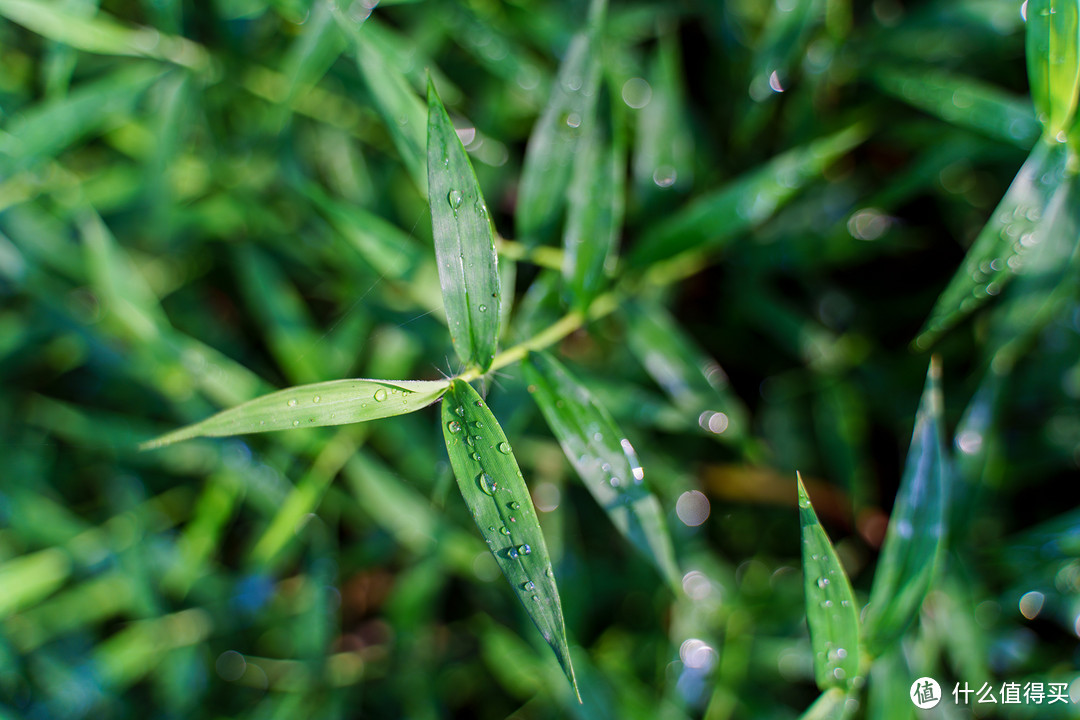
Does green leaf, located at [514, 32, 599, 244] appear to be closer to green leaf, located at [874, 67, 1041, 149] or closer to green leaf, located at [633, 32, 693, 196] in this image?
green leaf, located at [633, 32, 693, 196]

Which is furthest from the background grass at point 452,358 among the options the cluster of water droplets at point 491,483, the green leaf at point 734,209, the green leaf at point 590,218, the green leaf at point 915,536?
the cluster of water droplets at point 491,483

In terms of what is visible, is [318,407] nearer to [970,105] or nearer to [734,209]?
[734,209]

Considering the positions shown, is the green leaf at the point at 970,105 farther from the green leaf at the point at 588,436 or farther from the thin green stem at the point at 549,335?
the green leaf at the point at 588,436

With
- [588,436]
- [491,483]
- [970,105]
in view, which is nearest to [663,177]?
[970,105]

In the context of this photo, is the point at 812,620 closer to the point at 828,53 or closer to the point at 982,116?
the point at 982,116

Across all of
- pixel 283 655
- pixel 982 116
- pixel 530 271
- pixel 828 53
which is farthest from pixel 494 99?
pixel 283 655

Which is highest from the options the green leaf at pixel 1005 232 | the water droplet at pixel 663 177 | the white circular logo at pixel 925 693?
the water droplet at pixel 663 177

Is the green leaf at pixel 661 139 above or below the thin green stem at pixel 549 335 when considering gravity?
above

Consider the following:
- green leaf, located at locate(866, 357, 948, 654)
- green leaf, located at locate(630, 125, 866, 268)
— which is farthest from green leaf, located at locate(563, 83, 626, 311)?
green leaf, located at locate(866, 357, 948, 654)
